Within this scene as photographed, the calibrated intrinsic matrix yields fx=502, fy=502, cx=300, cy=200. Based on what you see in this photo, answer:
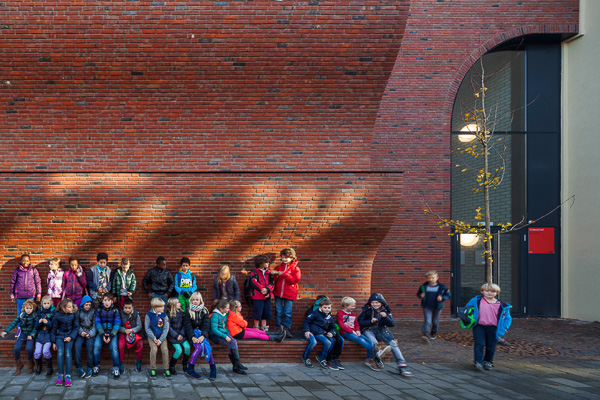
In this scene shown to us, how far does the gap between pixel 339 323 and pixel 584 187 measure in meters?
9.88

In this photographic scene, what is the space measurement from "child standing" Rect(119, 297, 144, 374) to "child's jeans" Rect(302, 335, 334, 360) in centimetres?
284

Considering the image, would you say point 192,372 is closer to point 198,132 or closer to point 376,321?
point 376,321

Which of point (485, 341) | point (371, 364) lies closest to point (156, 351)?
point (371, 364)

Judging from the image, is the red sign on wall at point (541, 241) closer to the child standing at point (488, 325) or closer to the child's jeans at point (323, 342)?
the child standing at point (488, 325)

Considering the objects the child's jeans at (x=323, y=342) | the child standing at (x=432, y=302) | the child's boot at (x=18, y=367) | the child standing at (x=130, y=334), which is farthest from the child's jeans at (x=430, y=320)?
the child's boot at (x=18, y=367)

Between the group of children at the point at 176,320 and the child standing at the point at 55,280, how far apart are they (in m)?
0.02

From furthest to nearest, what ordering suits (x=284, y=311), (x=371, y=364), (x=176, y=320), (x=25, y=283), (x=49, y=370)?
(x=284, y=311) → (x=25, y=283) → (x=371, y=364) → (x=176, y=320) → (x=49, y=370)

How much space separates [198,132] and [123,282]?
128 inches


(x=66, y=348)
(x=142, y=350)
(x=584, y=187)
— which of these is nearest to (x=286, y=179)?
(x=142, y=350)

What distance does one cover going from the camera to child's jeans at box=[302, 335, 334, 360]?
878 centimetres

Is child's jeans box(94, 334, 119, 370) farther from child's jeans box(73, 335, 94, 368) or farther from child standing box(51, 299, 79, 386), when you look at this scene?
child standing box(51, 299, 79, 386)

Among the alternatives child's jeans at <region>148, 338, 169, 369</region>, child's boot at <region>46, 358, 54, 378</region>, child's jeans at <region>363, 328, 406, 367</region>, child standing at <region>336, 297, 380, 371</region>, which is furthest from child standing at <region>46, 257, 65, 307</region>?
child's jeans at <region>363, 328, 406, 367</region>

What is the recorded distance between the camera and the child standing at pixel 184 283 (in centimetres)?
961

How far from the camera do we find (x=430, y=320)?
11266 mm
